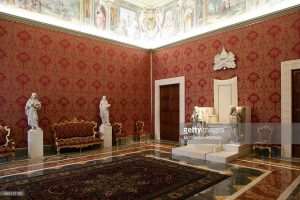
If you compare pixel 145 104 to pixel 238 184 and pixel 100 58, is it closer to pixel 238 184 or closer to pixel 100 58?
pixel 100 58

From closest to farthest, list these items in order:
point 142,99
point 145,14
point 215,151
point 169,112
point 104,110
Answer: point 215,151
point 104,110
point 169,112
point 145,14
point 142,99

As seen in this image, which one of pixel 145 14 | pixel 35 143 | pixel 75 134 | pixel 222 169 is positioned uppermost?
pixel 145 14

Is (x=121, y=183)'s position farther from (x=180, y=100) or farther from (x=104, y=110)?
(x=180, y=100)

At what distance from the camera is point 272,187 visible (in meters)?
4.66

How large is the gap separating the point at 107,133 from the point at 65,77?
109 inches

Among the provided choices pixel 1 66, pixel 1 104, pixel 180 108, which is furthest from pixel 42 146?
pixel 180 108

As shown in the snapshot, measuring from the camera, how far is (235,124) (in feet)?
24.9

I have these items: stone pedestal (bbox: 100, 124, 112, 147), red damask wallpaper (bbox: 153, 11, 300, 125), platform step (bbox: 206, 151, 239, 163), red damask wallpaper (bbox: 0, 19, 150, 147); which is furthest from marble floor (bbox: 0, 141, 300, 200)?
red damask wallpaper (bbox: 153, 11, 300, 125)

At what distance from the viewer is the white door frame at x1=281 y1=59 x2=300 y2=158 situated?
7266 mm

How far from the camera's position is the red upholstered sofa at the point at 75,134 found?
26.9 ft

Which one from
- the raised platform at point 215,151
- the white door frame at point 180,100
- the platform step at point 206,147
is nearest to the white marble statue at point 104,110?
the white door frame at point 180,100

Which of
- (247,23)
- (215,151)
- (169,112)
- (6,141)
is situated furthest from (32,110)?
(247,23)

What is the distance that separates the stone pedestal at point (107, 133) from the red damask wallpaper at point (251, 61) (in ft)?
11.4

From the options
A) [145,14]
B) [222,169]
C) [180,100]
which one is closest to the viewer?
[222,169]
